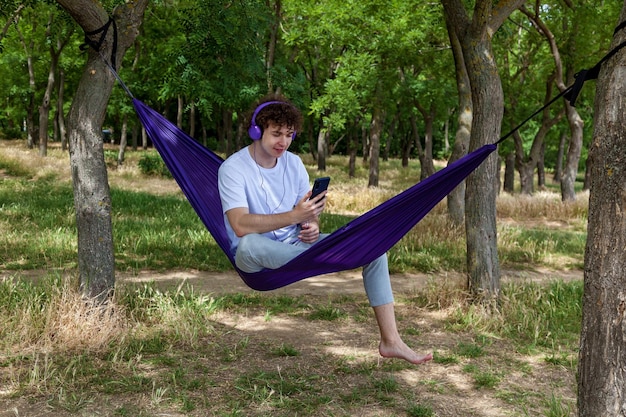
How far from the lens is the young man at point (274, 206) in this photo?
10.1 ft

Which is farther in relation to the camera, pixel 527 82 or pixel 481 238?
pixel 527 82

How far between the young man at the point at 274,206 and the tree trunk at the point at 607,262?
3.64 ft

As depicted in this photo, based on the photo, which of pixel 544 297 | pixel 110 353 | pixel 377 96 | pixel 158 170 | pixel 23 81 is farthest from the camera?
pixel 23 81

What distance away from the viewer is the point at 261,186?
129 inches

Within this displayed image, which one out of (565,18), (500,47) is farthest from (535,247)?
(500,47)

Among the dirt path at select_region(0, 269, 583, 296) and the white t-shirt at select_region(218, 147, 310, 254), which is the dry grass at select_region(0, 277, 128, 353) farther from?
the dirt path at select_region(0, 269, 583, 296)

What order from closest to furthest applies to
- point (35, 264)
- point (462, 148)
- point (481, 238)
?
point (481, 238) < point (35, 264) < point (462, 148)

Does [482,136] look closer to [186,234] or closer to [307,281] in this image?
[307,281]

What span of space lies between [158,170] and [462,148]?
10.7 metres

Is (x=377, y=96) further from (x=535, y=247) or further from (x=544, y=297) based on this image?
(x=544, y=297)

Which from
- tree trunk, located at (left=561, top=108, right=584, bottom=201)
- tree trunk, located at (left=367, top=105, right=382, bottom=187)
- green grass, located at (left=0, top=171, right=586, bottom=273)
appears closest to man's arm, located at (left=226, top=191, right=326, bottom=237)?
green grass, located at (left=0, top=171, right=586, bottom=273)

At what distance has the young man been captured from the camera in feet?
10.1

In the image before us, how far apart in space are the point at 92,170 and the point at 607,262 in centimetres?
334

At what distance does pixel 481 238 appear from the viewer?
5.16 meters
